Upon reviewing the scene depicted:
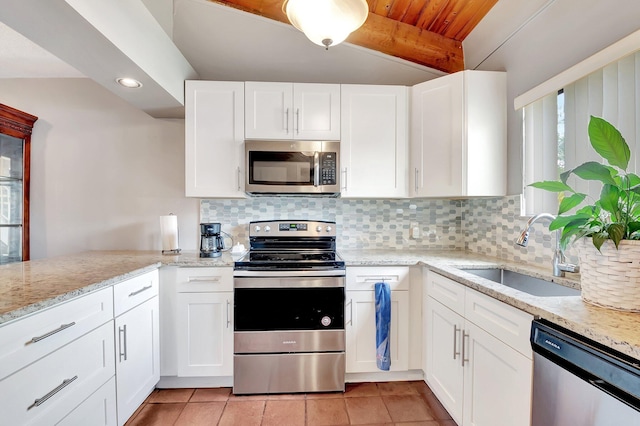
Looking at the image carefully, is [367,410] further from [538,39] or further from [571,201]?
[538,39]

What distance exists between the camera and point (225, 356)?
74.2 inches

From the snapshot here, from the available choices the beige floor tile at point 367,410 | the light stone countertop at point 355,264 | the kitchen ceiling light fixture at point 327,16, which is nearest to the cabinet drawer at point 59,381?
Answer: the light stone countertop at point 355,264

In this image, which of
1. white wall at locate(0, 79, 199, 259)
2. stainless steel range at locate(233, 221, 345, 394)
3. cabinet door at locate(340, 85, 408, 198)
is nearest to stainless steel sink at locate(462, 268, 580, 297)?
cabinet door at locate(340, 85, 408, 198)

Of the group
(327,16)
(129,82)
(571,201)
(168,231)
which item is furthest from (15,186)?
(571,201)

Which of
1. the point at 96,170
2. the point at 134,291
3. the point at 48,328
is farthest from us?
the point at 96,170

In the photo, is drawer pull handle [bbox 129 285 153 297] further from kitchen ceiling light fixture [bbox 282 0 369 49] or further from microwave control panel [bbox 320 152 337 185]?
kitchen ceiling light fixture [bbox 282 0 369 49]

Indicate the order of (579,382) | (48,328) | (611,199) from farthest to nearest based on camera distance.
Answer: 1. (48,328)
2. (611,199)
3. (579,382)

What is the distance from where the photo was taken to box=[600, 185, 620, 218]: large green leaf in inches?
35.6

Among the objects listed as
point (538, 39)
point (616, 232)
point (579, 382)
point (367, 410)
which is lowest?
point (367, 410)

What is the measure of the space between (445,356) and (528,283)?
2.06 feet

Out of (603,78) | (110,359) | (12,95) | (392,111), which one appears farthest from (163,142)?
(603,78)

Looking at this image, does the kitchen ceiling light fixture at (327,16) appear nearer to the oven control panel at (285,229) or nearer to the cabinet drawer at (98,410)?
the oven control panel at (285,229)

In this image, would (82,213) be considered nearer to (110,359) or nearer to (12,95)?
(12,95)

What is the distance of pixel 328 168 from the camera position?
2.08 m
